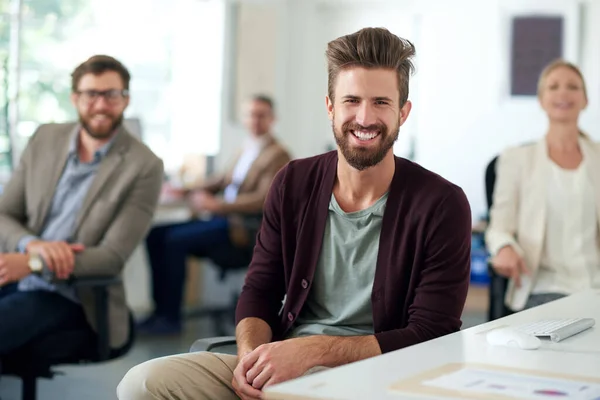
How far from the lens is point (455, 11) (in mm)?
7441

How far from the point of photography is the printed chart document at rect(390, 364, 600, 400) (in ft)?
4.72

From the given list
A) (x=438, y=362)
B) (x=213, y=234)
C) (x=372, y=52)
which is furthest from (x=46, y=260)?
(x=213, y=234)

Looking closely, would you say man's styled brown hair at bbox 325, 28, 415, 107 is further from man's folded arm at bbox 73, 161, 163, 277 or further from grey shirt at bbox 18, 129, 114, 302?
grey shirt at bbox 18, 129, 114, 302

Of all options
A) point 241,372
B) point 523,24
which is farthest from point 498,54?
point 241,372

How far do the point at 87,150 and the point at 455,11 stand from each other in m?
4.54

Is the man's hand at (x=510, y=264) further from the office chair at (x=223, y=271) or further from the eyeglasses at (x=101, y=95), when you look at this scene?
the office chair at (x=223, y=271)

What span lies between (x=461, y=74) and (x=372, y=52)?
527 centimetres

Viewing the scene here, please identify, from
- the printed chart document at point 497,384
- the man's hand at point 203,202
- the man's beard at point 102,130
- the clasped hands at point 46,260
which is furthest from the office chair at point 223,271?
the printed chart document at point 497,384

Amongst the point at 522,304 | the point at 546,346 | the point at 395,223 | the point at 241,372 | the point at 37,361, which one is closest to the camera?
the point at 546,346

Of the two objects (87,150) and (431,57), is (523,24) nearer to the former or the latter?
(431,57)

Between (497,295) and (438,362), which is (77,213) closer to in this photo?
(497,295)

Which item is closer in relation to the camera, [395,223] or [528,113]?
[395,223]

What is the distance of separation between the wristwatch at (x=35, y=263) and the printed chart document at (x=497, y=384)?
6.07ft

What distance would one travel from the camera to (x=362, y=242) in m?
2.34
